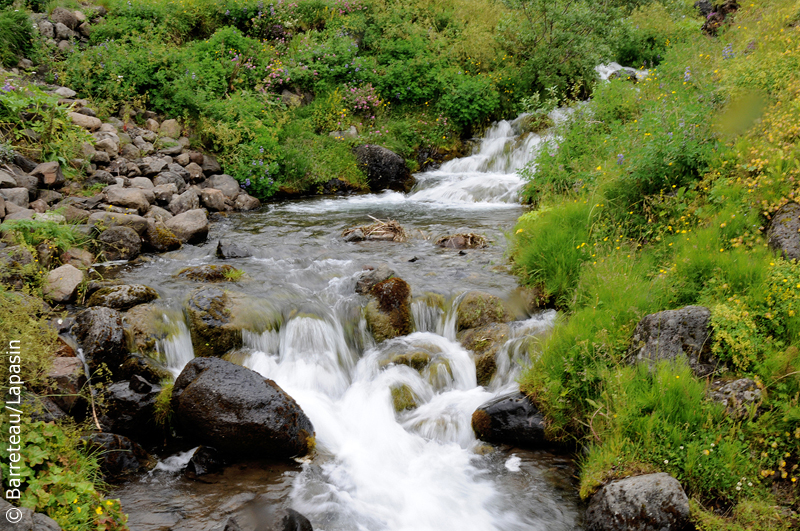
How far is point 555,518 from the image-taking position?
4.28 m

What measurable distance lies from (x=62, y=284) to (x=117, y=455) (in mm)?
2833

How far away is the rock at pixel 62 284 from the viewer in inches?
246

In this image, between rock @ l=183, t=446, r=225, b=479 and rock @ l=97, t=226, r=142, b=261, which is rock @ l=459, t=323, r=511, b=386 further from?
rock @ l=97, t=226, r=142, b=261

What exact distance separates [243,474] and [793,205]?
19.4 ft

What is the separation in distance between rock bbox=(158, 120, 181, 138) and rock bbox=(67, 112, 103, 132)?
4.86 ft

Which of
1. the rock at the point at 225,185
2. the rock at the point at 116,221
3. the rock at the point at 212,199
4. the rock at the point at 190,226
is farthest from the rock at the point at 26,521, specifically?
the rock at the point at 225,185

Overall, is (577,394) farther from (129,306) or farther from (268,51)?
(268,51)

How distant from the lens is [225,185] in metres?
11.9

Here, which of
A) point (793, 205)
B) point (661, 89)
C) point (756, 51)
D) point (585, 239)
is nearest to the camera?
point (793, 205)

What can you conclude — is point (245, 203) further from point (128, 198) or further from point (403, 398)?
point (403, 398)

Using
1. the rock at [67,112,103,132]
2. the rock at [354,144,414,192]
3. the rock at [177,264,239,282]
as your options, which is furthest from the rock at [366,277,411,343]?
the rock at [67,112,103,132]

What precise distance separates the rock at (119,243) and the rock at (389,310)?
13.5ft

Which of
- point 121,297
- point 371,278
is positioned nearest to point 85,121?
point 121,297

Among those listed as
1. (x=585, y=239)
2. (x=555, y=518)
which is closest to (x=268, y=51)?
(x=585, y=239)
